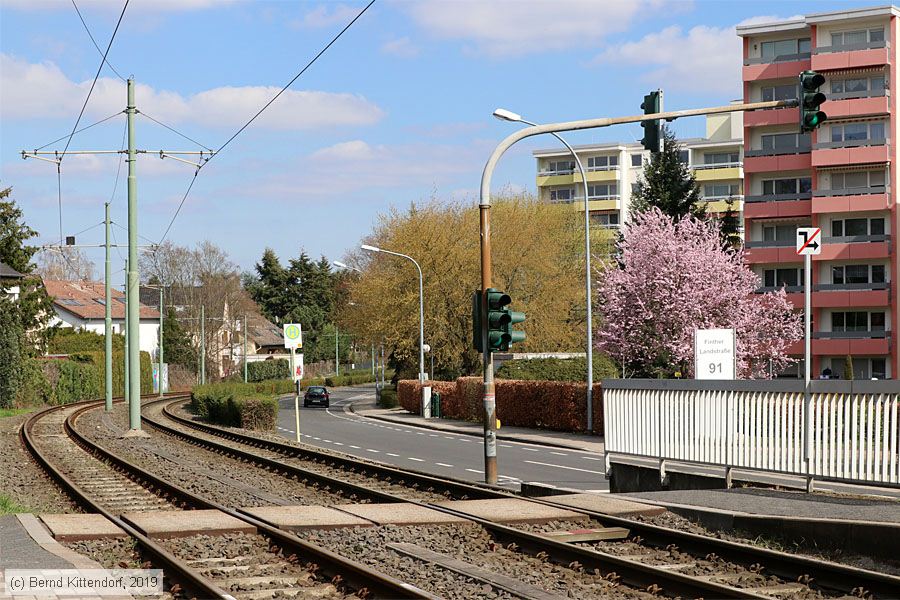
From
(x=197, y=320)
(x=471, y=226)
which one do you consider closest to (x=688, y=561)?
(x=471, y=226)

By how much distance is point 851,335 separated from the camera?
6525 centimetres

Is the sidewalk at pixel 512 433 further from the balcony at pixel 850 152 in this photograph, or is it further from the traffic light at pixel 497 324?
the balcony at pixel 850 152

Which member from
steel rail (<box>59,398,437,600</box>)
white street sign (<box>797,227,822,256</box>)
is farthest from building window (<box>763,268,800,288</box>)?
steel rail (<box>59,398,437,600</box>)

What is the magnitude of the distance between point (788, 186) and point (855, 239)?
5.86 m

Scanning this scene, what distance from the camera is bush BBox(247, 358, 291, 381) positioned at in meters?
110

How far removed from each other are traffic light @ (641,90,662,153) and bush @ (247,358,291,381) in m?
92.2

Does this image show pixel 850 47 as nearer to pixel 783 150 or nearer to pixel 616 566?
pixel 783 150

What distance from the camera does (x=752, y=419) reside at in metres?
16.1

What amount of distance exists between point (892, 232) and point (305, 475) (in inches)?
2045

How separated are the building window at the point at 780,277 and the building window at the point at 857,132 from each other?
317 inches

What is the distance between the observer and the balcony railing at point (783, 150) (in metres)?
67.8

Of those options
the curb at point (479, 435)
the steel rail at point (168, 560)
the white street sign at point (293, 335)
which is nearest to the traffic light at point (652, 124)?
the steel rail at point (168, 560)

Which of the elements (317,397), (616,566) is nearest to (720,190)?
(317,397)

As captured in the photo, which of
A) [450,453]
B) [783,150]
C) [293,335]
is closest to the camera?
[293,335]
